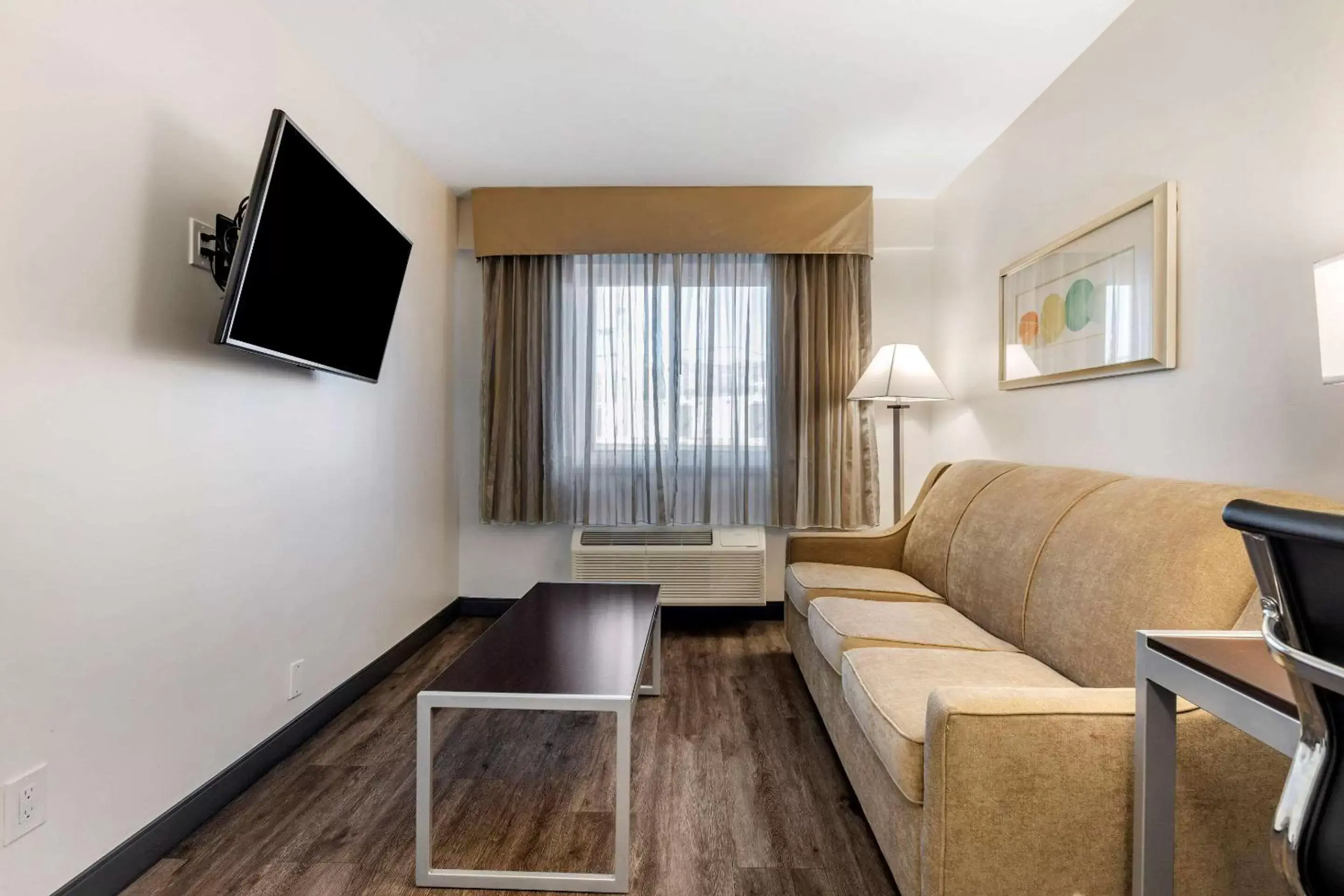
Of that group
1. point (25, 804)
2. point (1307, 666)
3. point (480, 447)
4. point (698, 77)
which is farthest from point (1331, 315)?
point (480, 447)

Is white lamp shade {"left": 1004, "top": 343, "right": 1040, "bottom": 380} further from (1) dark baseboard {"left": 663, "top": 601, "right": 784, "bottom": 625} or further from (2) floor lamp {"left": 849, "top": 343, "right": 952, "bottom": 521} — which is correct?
(1) dark baseboard {"left": 663, "top": 601, "right": 784, "bottom": 625}

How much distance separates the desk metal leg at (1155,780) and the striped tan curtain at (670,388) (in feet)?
8.46

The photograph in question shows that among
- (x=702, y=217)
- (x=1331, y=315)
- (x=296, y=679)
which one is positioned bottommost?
(x=296, y=679)

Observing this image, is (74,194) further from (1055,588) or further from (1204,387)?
(1204,387)

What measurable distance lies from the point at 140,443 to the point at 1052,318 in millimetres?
2949

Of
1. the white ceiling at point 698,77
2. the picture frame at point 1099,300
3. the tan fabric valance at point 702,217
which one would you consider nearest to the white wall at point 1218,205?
the picture frame at point 1099,300

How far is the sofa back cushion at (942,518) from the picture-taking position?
272cm

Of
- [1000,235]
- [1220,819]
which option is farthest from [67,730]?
[1000,235]

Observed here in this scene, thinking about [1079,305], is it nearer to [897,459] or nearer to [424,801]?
[897,459]

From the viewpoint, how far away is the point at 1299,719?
0.83 metres

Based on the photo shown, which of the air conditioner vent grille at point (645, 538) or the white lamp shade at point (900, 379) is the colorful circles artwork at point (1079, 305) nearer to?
the white lamp shade at point (900, 379)

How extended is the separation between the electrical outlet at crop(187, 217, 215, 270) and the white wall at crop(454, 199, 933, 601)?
201 cm

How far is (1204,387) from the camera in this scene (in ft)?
5.92

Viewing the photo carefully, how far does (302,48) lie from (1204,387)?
3082 mm
